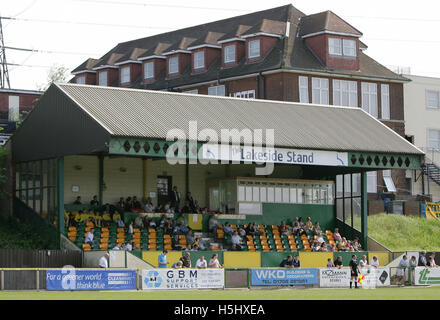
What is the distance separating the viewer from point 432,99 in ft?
262

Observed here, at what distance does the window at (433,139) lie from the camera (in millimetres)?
78875

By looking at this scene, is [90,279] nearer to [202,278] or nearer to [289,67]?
[202,278]

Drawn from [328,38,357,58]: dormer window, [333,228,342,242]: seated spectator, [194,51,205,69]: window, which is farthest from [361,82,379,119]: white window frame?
[333,228,342,242]: seated spectator

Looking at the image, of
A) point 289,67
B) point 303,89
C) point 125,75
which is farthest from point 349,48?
point 125,75

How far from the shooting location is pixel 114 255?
43.7m

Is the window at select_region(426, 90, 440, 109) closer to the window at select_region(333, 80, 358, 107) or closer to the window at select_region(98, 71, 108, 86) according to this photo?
the window at select_region(333, 80, 358, 107)

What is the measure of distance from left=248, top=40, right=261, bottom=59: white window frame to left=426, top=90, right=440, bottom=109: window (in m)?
17.0

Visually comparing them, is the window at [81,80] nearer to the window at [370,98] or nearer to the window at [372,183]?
the window at [370,98]

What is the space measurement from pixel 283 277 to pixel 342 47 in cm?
3124

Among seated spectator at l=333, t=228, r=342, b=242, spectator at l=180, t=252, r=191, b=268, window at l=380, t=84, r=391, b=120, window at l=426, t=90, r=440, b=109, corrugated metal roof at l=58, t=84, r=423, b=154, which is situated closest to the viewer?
spectator at l=180, t=252, r=191, b=268

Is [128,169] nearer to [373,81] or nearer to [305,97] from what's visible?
[305,97]

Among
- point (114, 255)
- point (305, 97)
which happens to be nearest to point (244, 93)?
point (305, 97)

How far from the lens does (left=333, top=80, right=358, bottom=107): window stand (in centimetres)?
7012

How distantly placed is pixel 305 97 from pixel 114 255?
28.4 meters
